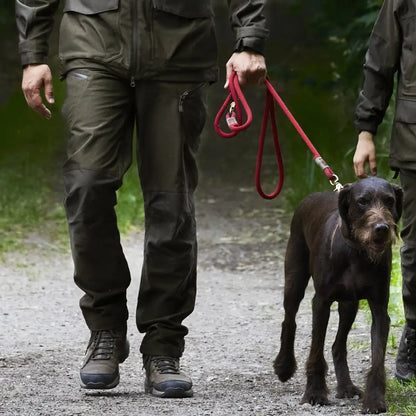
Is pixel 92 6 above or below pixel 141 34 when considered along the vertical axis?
above

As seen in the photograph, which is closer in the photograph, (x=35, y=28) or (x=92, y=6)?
(x=92, y=6)

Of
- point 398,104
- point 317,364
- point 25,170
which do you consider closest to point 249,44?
point 398,104

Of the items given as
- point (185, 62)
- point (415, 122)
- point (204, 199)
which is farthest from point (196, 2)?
point (204, 199)

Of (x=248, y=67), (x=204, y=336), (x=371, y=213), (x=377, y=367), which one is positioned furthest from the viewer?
(x=204, y=336)

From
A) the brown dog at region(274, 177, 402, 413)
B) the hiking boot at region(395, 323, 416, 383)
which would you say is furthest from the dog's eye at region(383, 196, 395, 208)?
the hiking boot at region(395, 323, 416, 383)

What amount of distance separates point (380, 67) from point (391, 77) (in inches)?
2.8

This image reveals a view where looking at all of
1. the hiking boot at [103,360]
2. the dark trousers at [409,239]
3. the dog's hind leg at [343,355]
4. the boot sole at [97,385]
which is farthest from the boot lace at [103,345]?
the dark trousers at [409,239]

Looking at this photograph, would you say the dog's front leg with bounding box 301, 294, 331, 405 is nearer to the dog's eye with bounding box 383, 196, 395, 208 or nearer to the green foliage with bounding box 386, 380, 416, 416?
the green foliage with bounding box 386, 380, 416, 416

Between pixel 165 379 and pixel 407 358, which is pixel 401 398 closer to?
pixel 407 358

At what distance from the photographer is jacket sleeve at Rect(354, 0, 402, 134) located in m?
5.04

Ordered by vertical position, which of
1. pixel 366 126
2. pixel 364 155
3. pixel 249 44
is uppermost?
pixel 249 44

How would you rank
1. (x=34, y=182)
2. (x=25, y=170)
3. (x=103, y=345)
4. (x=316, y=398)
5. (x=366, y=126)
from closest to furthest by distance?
(x=316, y=398) → (x=103, y=345) → (x=366, y=126) → (x=34, y=182) → (x=25, y=170)

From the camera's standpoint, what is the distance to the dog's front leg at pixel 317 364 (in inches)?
188

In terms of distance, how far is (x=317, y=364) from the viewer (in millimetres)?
4805
